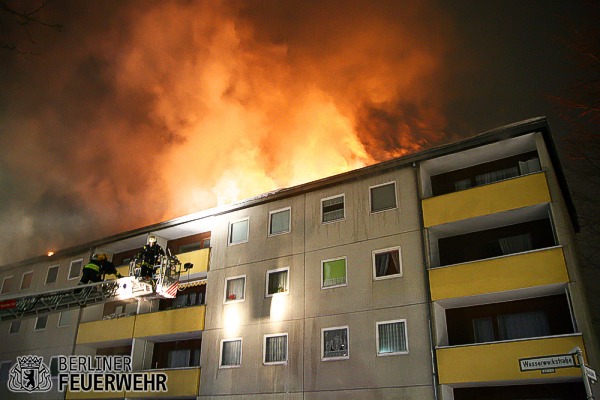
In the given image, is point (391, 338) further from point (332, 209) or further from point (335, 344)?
point (332, 209)

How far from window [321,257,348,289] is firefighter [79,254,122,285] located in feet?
30.9

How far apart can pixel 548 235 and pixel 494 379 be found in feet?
21.9

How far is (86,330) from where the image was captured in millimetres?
32031

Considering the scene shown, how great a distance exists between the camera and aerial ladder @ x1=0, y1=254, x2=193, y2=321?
19219 millimetres

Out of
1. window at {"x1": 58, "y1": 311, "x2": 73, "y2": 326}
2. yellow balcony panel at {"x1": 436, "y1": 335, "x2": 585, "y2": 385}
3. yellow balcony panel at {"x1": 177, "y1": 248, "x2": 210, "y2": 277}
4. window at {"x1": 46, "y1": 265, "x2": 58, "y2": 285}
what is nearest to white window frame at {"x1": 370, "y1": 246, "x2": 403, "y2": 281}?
yellow balcony panel at {"x1": 436, "y1": 335, "x2": 585, "y2": 385}

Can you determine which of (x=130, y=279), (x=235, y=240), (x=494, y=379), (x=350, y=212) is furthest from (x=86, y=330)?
(x=494, y=379)

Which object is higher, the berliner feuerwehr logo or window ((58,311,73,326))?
window ((58,311,73,326))

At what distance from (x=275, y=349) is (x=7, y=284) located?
25.9 m

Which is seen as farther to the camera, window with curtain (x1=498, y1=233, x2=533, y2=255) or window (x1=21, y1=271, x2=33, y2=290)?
window (x1=21, y1=271, x2=33, y2=290)

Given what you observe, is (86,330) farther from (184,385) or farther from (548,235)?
(548,235)

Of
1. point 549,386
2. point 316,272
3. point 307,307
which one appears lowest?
point 549,386

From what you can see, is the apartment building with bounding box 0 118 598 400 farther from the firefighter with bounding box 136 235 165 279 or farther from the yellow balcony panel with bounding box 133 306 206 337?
the firefighter with bounding box 136 235 165 279

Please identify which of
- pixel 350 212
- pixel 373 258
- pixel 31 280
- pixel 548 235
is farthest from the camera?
pixel 31 280

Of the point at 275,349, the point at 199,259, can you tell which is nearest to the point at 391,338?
the point at 275,349
